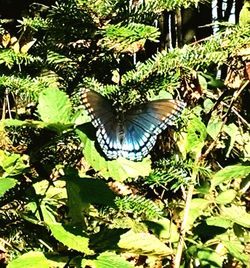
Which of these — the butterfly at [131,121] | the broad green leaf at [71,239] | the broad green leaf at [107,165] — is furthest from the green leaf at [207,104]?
the broad green leaf at [71,239]

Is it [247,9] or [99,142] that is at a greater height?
[247,9]

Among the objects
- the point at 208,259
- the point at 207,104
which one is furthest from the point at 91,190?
the point at 207,104

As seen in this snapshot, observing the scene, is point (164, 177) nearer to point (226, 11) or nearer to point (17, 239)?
point (17, 239)

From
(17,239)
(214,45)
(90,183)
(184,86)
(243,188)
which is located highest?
(214,45)

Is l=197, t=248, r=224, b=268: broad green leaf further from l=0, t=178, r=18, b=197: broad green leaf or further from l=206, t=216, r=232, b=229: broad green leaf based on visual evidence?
l=0, t=178, r=18, b=197: broad green leaf

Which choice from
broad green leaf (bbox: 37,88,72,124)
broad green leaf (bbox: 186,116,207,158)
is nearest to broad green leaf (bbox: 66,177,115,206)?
broad green leaf (bbox: 37,88,72,124)

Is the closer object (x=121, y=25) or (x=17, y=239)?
(x=121, y=25)

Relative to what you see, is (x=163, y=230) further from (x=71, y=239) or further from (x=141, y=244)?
(x=71, y=239)

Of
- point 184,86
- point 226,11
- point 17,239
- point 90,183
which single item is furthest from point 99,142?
point 226,11
